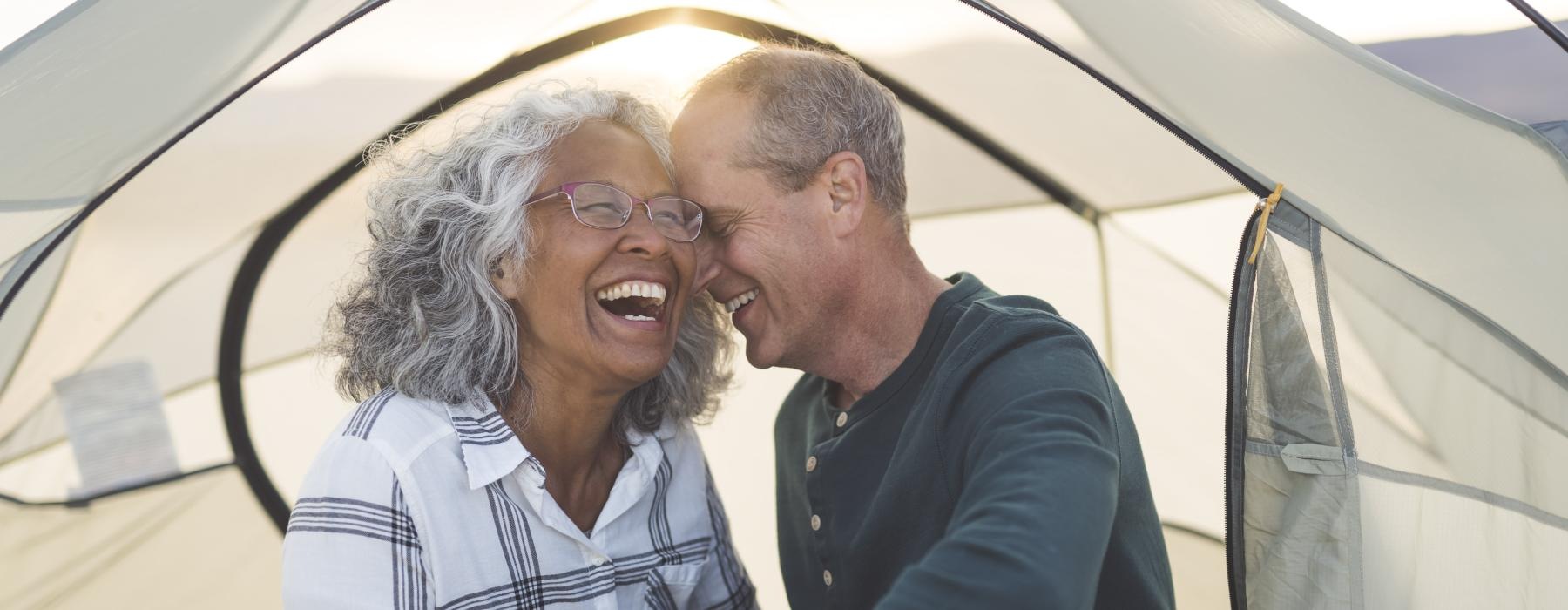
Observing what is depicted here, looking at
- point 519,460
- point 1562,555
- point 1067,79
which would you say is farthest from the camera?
point 1067,79

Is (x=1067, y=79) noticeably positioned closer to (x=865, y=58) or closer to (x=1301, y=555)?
(x=865, y=58)

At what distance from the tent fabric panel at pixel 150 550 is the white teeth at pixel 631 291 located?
70.0 inches

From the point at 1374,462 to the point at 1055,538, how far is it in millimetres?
712

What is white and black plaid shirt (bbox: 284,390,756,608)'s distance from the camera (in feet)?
5.38

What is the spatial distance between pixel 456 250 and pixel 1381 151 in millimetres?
1381

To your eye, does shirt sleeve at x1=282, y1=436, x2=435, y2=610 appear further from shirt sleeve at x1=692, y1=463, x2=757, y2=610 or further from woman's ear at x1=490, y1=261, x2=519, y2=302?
shirt sleeve at x1=692, y1=463, x2=757, y2=610

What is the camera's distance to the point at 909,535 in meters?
1.82

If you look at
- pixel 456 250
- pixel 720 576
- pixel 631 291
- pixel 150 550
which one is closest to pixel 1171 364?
pixel 720 576

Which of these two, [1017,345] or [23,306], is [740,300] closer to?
[1017,345]

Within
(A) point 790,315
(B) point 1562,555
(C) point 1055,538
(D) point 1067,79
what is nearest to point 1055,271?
(D) point 1067,79

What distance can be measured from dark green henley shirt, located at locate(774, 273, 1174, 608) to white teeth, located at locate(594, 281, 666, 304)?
0.40 m

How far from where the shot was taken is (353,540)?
1.64 meters

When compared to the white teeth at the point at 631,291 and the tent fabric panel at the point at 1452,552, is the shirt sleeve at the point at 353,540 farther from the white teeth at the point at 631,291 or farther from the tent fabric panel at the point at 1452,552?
the tent fabric panel at the point at 1452,552

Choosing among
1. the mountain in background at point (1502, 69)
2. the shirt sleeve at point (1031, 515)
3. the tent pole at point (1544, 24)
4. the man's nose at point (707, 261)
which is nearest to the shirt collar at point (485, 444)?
the man's nose at point (707, 261)
